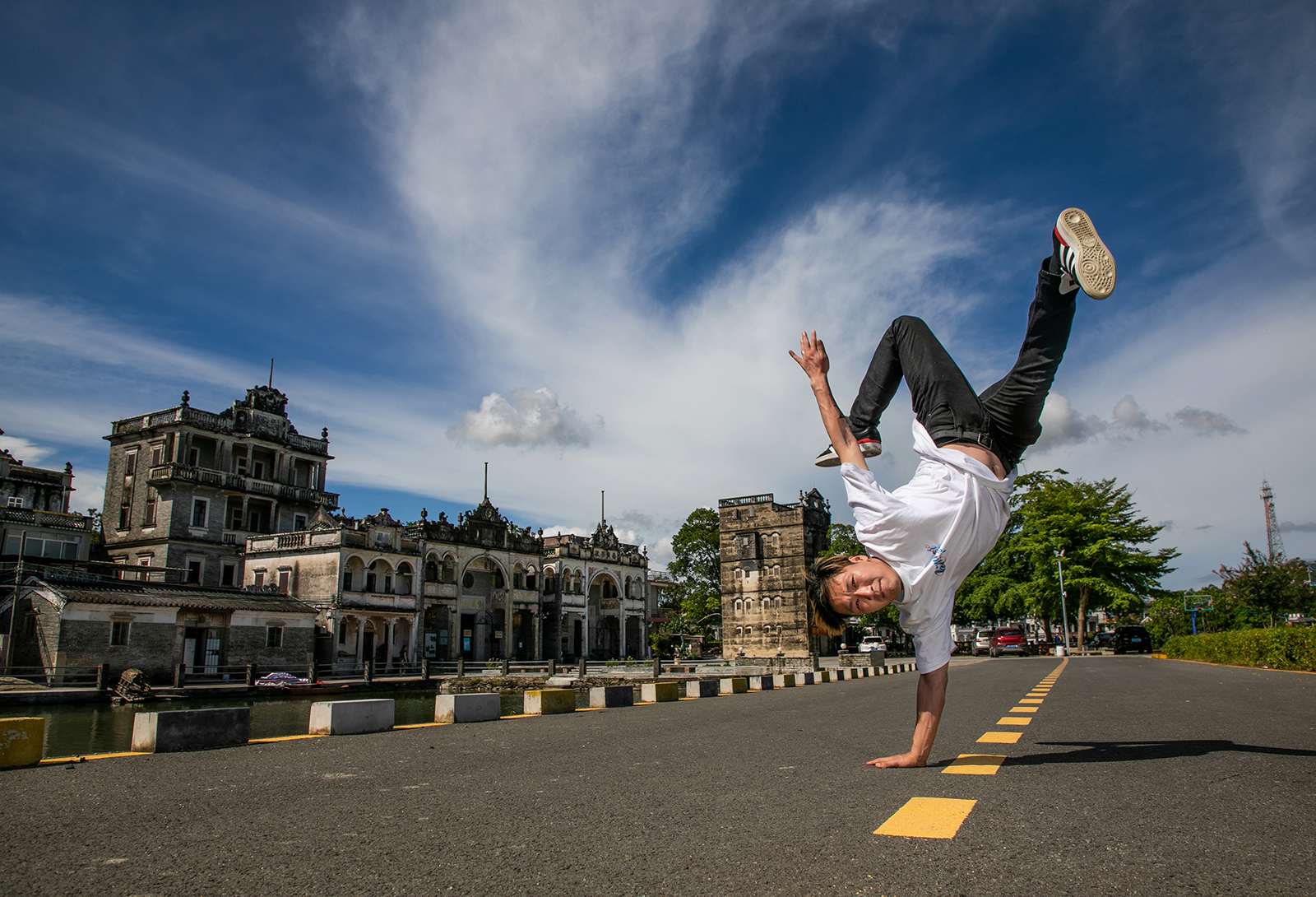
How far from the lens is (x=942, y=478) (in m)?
3.78

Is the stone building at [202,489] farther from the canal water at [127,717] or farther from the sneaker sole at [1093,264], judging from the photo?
the sneaker sole at [1093,264]

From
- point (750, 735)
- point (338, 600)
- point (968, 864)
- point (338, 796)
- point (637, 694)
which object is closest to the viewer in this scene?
point (968, 864)

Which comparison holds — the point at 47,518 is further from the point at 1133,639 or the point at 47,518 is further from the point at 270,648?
the point at 1133,639

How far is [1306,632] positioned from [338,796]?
67.7 feet

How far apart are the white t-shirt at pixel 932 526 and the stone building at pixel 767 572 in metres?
49.5

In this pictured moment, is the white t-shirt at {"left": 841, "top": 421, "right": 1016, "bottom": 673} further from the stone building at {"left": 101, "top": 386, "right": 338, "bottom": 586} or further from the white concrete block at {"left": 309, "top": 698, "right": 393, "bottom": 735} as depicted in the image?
the stone building at {"left": 101, "top": 386, "right": 338, "bottom": 586}

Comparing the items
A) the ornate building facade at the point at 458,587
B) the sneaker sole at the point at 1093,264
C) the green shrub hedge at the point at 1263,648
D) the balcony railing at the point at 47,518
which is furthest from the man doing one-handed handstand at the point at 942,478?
the balcony railing at the point at 47,518

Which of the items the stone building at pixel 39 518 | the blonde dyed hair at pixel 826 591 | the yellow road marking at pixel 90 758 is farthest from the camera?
the stone building at pixel 39 518

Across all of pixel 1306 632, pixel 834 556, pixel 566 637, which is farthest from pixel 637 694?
pixel 566 637

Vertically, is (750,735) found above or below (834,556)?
below

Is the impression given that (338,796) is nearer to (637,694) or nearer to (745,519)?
(637,694)

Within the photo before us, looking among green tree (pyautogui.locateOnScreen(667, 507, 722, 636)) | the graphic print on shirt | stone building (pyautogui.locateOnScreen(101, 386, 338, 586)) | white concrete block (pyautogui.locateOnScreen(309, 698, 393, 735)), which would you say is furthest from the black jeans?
green tree (pyautogui.locateOnScreen(667, 507, 722, 636))

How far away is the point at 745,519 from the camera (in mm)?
56500

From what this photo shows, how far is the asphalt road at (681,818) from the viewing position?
2.24 m
